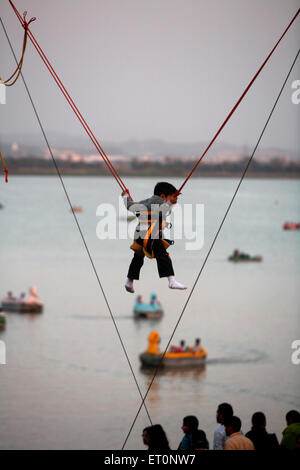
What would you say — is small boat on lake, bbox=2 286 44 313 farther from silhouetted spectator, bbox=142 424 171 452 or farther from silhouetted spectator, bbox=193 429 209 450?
silhouetted spectator, bbox=142 424 171 452

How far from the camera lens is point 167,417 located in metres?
31.7

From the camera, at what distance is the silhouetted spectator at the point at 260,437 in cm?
834

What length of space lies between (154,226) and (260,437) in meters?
2.16

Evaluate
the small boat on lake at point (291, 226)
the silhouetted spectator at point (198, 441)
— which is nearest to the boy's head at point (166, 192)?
the silhouetted spectator at point (198, 441)

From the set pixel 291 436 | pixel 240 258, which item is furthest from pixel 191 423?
pixel 240 258

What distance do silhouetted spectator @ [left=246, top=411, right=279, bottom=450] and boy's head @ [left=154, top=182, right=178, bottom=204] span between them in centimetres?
214

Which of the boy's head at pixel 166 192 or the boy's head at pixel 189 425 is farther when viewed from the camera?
the boy's head at pixel 189 425

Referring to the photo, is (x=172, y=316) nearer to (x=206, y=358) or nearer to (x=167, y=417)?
(x=206, y=358)

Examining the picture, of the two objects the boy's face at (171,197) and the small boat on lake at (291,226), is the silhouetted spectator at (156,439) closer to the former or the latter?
the boy's face at (171,197)

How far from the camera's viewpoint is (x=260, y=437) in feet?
27.8

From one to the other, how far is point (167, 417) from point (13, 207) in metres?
114

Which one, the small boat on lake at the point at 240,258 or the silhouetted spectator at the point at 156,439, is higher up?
the small boat on lake at the point at 240,258

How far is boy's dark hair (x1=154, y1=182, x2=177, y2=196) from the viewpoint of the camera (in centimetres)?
855
